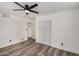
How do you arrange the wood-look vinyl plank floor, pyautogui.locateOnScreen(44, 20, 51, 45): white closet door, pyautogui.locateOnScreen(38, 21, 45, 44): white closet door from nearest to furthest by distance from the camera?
the wood-look vinyl plank floor, pyautogui.locateOnScreen(44, 20, 51, 45): white closet door, pyautogui.locateOnScreen(38, 21, 45, 44): white closet door

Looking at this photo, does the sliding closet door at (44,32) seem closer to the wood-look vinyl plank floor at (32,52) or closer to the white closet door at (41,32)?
the white closet door at (41,32)

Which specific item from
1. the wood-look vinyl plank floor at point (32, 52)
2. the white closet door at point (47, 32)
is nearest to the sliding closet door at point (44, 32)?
the white closet door at point (47, 32)

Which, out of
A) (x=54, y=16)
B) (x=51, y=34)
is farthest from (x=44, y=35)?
(x=54, y=16)

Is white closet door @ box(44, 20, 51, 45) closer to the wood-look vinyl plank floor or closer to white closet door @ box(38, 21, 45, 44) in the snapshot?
white closet door @ box(38, 21, 45, 44)

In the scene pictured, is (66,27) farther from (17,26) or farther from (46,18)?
(17,26)

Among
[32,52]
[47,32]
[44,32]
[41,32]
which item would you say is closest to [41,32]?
[41,32]

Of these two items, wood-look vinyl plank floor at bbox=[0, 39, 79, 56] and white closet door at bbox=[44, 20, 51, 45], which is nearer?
wood-look vinyl plank floor at bbox=[0, 39, 79, 56]

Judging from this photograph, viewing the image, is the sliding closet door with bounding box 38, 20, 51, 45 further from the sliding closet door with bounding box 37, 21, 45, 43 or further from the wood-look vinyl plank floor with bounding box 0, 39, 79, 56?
the wood-look vinyl plank floor with bounding box 0, 39, 79, 56

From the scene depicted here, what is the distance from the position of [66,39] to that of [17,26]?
410 cm

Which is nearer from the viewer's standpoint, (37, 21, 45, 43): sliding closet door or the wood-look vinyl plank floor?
the wood-look vinyl plank floor

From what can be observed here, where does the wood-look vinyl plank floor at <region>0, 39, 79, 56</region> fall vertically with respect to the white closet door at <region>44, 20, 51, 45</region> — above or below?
below

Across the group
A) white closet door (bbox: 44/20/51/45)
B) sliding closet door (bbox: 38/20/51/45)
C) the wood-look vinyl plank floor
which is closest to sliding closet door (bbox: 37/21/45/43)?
sliding closet door (bbox: 38/20/51/45)

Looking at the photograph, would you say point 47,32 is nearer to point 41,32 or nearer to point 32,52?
point 41,32

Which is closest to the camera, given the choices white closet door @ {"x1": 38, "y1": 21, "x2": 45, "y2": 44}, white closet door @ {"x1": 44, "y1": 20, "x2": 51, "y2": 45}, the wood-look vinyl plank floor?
the wood-look vinyl plank floor
